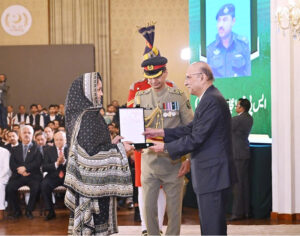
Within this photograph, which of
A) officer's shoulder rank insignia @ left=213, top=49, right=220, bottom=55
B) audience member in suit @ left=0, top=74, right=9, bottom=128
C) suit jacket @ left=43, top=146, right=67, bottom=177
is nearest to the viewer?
suit jacket @ left=43, top=146, right=67, bottom=177

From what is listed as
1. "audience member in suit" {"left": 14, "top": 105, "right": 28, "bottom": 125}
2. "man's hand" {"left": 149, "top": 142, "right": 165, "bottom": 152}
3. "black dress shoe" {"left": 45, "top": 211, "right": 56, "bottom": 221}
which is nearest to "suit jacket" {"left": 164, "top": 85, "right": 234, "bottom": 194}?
"man's hand" {"left": 149, "top": 142, "right": 165, "bottom": 152}

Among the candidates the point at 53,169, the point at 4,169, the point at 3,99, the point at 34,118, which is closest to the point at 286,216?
the point at 53,169

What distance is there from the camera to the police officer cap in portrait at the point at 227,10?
8875mm

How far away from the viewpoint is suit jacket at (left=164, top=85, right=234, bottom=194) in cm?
360

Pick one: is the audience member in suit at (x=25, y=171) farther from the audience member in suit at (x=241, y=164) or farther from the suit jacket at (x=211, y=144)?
the suit jacket at (x=211, y=144)

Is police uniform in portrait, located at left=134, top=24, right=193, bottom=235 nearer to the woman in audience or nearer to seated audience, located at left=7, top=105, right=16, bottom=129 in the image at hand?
the woman in audience

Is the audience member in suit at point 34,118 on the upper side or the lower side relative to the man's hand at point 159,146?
upper

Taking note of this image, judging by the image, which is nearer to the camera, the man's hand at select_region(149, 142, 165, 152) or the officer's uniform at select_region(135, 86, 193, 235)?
the man's hand at select_region(149, 142, 165, 152)

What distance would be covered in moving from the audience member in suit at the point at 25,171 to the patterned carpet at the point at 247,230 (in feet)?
5.49

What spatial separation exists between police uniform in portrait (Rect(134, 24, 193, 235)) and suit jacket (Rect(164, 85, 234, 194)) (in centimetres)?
73

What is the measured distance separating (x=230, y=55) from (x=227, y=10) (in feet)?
2.55

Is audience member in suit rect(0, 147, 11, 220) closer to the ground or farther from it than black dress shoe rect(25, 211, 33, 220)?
farther from it

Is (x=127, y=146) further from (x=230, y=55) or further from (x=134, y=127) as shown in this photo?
(x=230, y=55)

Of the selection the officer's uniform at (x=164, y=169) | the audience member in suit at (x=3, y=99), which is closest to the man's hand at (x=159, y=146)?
the officer's uniform at (x=164, y=169)
